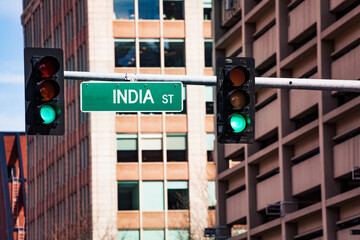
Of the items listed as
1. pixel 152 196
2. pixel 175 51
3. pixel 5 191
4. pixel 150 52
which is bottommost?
pixel 152 196

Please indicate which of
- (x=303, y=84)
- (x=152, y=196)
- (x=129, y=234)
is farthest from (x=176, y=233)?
(x=303, y=84)

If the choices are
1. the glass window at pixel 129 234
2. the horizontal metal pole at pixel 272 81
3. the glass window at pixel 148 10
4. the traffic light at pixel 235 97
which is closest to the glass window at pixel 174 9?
the glass window at pixel 148 10

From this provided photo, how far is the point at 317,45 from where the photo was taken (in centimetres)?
4600

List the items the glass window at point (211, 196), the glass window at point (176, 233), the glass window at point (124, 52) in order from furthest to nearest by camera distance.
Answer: the glass window at point (124, 52) → the glass window at point (211, 196) → the glass window at point (176, 233)

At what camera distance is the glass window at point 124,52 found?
9081cm

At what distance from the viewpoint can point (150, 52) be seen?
299 ft

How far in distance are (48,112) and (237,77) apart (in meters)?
2.76

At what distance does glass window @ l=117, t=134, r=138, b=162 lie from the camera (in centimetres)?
9019

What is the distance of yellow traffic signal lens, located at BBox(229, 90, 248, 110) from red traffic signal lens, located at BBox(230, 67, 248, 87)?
0.13m

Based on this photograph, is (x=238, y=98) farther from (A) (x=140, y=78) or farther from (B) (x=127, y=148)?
(B) (x=127, y=148)

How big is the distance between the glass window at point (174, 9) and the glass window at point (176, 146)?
32.7ft

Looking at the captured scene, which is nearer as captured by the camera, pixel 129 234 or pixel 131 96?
pixel 131 96

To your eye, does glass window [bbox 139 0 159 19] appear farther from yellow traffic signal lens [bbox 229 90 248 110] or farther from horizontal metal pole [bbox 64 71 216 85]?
yellow traffic signal lens [bbox 229 90 248 110]

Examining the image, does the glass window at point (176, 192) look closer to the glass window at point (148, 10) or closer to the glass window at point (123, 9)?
the glass window at point (148, 10)
